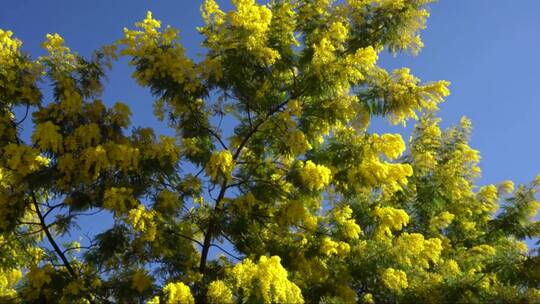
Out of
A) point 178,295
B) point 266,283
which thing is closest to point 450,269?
point 266,283

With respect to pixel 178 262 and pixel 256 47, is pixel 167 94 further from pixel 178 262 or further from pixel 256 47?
pixel 178 262

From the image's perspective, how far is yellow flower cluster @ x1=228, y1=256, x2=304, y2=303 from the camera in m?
7.05

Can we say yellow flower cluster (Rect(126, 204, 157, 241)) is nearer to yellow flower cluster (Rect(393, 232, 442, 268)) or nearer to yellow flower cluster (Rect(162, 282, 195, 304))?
yellow flower cluster (Rect(162, 282, 195, 304))

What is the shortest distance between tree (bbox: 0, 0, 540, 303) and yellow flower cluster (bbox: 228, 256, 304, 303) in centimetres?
53

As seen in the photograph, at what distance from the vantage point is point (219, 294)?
7340mm

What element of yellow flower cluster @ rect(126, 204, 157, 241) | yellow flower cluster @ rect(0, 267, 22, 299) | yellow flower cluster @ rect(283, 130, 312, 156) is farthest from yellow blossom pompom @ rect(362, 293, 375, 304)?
yellow flower cluster @ rect(0, 267, 22, 299)

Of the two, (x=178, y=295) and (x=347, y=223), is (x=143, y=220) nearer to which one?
(x=178, y=295)

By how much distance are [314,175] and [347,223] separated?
0.92 metres

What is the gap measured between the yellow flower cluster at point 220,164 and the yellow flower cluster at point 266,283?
69.4 inches

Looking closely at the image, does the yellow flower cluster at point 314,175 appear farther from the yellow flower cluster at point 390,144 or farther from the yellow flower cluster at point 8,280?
the yellow flower cluster at point 8,280

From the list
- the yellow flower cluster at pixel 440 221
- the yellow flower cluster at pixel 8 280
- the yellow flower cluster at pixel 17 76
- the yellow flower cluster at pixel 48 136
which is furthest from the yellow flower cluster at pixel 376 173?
the yellow flower cluster at pixel 8 280

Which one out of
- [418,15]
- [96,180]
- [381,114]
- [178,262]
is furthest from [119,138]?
[418,15]

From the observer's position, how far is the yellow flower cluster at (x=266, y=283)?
23.1ft

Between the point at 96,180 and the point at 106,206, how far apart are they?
3.06ft
